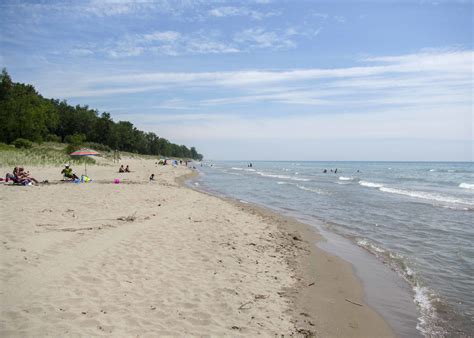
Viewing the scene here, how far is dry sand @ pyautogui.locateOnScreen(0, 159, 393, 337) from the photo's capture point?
4.53m

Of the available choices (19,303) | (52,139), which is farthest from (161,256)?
(52,139)

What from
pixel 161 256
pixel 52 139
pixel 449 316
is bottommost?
pixel 449 316

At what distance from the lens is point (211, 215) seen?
43.5 ft

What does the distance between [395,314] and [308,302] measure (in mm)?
1605

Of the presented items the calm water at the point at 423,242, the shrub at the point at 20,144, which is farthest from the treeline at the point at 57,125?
the calm water at the point at 423,242

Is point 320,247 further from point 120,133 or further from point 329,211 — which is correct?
point 120,133

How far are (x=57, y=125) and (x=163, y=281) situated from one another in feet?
308

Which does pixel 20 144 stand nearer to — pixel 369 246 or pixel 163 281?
pixel 163 281

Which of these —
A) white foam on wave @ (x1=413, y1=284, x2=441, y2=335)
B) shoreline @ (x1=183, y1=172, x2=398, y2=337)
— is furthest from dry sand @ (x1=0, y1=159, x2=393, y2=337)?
white foam on wave @ (x1=413, y1=284, x2=441, y2=335)

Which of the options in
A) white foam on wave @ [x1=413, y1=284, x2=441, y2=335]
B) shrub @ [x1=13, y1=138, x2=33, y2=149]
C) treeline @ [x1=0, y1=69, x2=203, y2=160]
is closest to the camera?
white foam on wave @ [x1=413, y1=284, x2=441, y2=335]

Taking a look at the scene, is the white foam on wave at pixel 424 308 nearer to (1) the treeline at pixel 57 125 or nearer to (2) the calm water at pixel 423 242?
(2) the calm water at pixel 423 242

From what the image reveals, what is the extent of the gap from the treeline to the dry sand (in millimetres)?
52508

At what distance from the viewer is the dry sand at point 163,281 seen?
4.53 metres

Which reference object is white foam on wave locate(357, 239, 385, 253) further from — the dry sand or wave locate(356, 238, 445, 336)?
the dry sand
